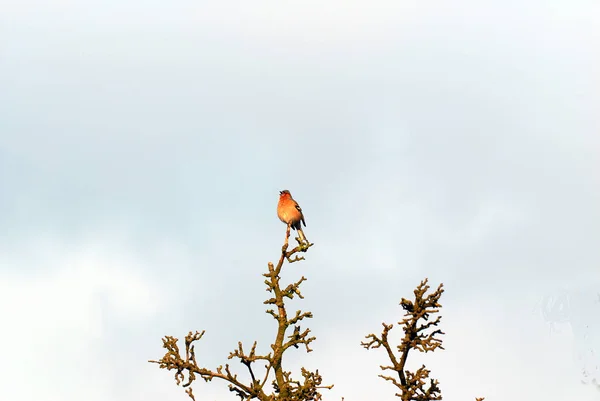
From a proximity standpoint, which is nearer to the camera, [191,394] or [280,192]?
[191,394]

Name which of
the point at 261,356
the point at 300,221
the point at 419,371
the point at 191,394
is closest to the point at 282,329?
the point at 261,356

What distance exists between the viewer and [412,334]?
58.3 feet

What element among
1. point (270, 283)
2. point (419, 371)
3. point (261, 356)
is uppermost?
point (270, 283)

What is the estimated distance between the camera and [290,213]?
27.9 m

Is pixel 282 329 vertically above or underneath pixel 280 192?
underneath

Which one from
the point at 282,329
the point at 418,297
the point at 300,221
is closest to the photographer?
the point at 418,297

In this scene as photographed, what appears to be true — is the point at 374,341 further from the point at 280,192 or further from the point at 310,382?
the point at 280,192

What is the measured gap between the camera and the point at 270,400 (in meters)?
18.9

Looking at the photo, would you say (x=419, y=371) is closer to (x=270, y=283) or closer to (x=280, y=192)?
(x=270, y=283)

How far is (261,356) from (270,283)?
1.88 meters

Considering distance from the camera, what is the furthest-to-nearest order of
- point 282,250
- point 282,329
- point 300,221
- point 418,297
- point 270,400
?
point 300,221, point 282,250, point 282,329, point 270,400, point 418,297

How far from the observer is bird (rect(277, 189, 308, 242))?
1092 inches

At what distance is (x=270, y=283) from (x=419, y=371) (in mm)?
4454

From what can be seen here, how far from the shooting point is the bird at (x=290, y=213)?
91.0 ft
